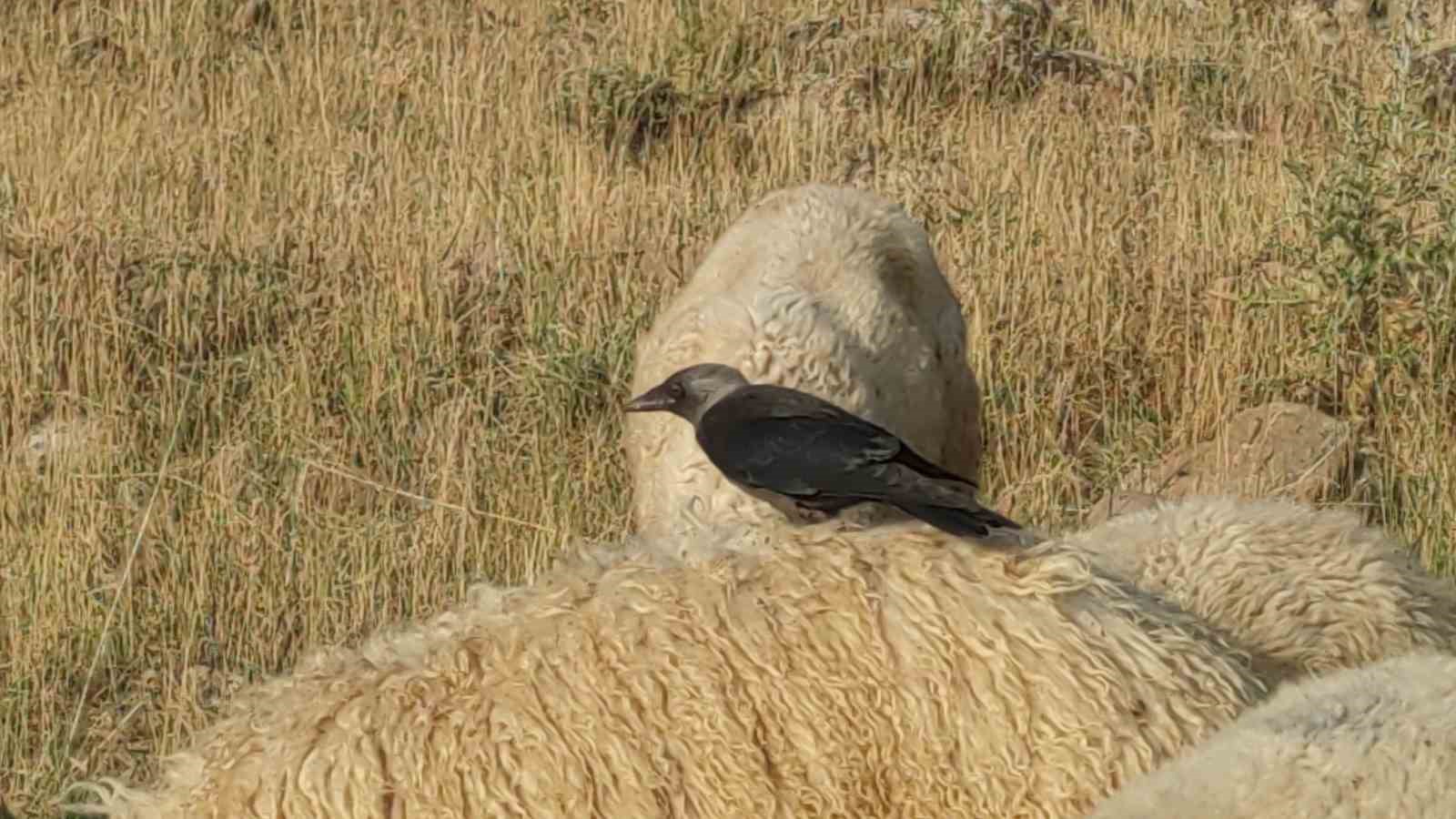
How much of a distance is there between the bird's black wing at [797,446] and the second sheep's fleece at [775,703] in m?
0.42

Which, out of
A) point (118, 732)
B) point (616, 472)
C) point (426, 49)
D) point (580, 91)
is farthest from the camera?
point (426, 49)

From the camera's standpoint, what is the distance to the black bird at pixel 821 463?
3.07 meters

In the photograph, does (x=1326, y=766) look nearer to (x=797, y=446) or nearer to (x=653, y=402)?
(x=797, y=446)

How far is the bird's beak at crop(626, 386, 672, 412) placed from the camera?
181 inches

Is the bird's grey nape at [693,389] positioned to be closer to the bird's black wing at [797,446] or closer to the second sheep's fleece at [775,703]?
the bird's black wing at [797,446]

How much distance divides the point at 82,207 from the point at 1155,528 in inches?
231

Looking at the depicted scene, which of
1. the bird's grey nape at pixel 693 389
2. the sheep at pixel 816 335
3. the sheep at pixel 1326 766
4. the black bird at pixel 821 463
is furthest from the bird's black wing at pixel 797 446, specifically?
the sheep at pixel 1326 766

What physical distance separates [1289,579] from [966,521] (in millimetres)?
1004

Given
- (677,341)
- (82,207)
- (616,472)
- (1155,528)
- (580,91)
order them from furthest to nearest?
(580,91) < (82,207) < (616,472) < (677,341) < (1155,528)

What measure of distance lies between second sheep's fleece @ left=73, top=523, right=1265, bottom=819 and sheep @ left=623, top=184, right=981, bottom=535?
5.67 ft

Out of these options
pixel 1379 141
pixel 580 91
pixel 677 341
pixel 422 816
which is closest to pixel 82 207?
pixel 580 91

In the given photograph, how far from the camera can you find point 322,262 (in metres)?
8.15

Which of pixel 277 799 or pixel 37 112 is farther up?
pixel 277 799

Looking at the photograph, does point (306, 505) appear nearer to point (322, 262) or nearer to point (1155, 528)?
point (322, 262)
